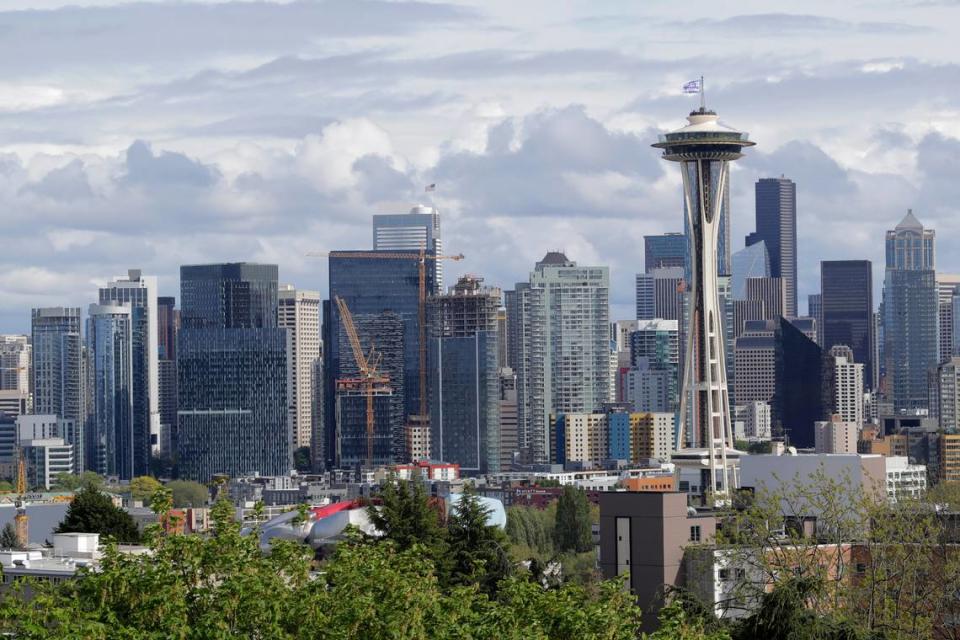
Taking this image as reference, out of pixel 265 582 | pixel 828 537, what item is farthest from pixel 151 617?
pixel 828 537

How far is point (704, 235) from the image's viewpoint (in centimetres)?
15512

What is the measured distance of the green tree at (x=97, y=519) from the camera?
8533cm

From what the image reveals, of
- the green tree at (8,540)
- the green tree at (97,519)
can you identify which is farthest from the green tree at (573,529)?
the green tree at (97,519)

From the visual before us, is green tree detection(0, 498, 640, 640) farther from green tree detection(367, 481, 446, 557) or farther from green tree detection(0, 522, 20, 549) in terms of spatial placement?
green tree detection(0, 522, 20, 549)

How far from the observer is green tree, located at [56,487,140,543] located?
3359 inches

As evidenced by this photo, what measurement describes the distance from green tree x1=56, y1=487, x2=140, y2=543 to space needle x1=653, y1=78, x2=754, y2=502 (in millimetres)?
73240

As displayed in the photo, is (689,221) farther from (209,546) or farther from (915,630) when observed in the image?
(209,546)

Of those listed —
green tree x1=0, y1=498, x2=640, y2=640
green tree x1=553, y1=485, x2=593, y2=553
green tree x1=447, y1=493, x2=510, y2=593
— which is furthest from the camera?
green tree x1=553, y1=485, x2=593, y2=553

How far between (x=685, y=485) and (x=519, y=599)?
154485mm

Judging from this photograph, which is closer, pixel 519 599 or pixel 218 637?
pixel 218 637

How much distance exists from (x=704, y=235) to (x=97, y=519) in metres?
76.7

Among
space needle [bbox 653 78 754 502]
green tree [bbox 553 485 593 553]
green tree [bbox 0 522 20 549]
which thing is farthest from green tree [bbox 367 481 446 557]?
space needle [bbox 653 78 754 502]

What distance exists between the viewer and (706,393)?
6368 inches

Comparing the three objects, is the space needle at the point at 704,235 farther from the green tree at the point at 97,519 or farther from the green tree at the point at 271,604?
the green tree at the point at 271,604
